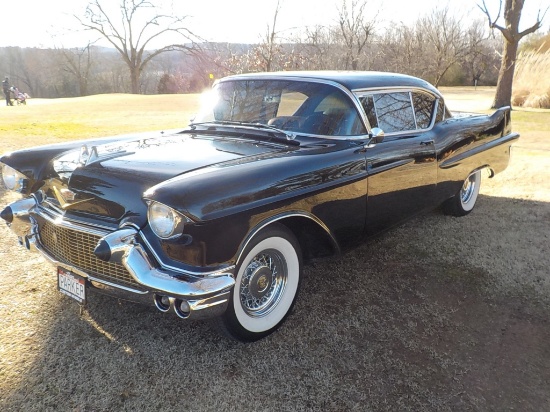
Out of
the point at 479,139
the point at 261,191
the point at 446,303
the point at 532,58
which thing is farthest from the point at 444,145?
the point at 532,58

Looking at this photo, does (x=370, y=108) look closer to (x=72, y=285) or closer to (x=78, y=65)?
(x=72, y=285)

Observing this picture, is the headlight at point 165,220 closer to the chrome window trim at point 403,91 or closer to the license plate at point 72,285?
the license plate at point 72,285

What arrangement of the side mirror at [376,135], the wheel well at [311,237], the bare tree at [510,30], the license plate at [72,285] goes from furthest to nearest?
1. the bare tree at [510,30]
2. the side mirror at [376,135]
3. the wheel well at [311,237]
4. the license plate at [72,285]

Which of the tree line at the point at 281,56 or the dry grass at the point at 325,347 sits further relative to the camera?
the tree line at the point at 281,56

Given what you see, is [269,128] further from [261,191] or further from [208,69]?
[208,69]

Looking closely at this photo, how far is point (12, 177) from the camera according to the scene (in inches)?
120

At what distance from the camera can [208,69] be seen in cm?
3691

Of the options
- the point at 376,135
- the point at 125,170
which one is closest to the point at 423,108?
the point at 376,135

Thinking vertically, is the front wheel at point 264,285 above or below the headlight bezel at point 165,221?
below

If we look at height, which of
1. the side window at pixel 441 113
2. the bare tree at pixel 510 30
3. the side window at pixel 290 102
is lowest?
the side window at pixel 441 113

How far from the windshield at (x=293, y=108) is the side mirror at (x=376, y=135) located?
0.09m

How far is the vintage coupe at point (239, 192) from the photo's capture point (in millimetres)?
2102

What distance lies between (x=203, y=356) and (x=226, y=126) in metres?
1.76

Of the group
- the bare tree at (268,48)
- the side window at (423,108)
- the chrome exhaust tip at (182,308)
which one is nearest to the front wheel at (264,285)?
the chrome exhaust tip at (182,308)
